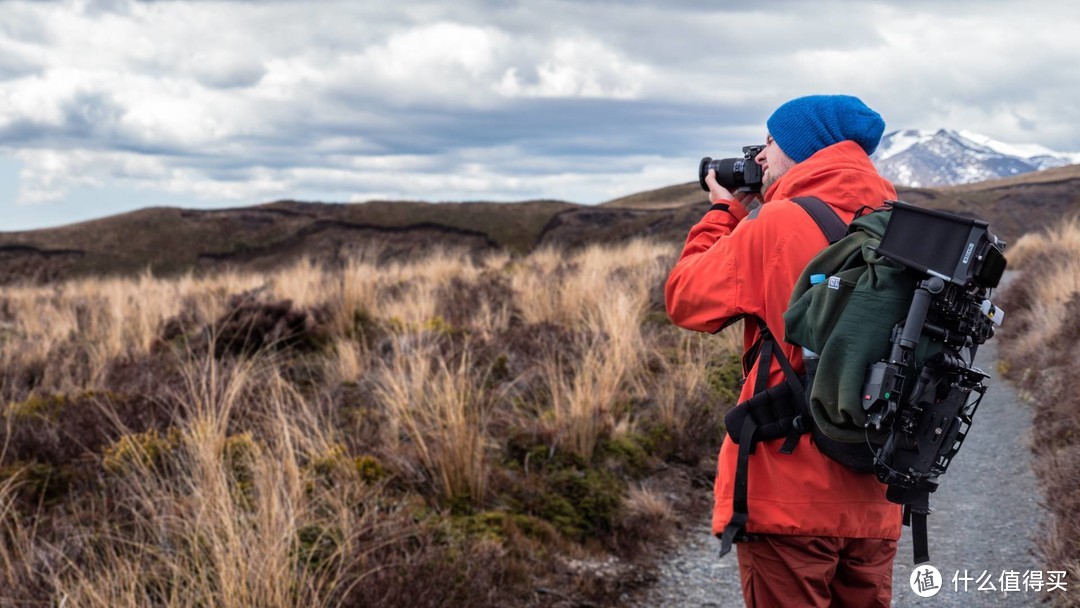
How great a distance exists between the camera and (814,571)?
245 cm

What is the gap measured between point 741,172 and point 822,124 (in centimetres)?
36

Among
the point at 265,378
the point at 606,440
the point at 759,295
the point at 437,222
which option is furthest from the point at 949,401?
the point at 437,222

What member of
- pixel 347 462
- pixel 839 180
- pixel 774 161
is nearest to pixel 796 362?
pixel 839 180

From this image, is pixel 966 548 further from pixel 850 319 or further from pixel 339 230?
pixel 339 230

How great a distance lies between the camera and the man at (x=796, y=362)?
2406mm

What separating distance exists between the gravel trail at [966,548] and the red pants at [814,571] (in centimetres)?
165

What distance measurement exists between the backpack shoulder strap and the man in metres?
0.02

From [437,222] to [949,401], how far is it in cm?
4157

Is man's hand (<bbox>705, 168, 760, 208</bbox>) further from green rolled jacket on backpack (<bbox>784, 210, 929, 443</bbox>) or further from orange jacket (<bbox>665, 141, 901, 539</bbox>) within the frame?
green rolled jacket on backpack (<bbox>784, 210, 929, 443</bbox>)

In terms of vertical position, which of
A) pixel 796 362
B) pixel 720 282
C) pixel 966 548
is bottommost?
pixel 966 548

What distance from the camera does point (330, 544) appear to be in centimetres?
410

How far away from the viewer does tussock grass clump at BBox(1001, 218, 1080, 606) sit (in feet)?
13.7

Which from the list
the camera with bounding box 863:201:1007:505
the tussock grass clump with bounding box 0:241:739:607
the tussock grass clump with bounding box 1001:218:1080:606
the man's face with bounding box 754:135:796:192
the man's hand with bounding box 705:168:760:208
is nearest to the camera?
the camera with bounding box 863:201:1007:505

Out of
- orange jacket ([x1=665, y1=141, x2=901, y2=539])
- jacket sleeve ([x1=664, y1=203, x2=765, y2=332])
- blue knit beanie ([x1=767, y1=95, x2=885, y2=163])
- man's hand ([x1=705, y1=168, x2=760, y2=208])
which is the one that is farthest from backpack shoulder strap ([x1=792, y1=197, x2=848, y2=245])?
man's hand ([x1=705, y1=168, x2=760, y2=208])
